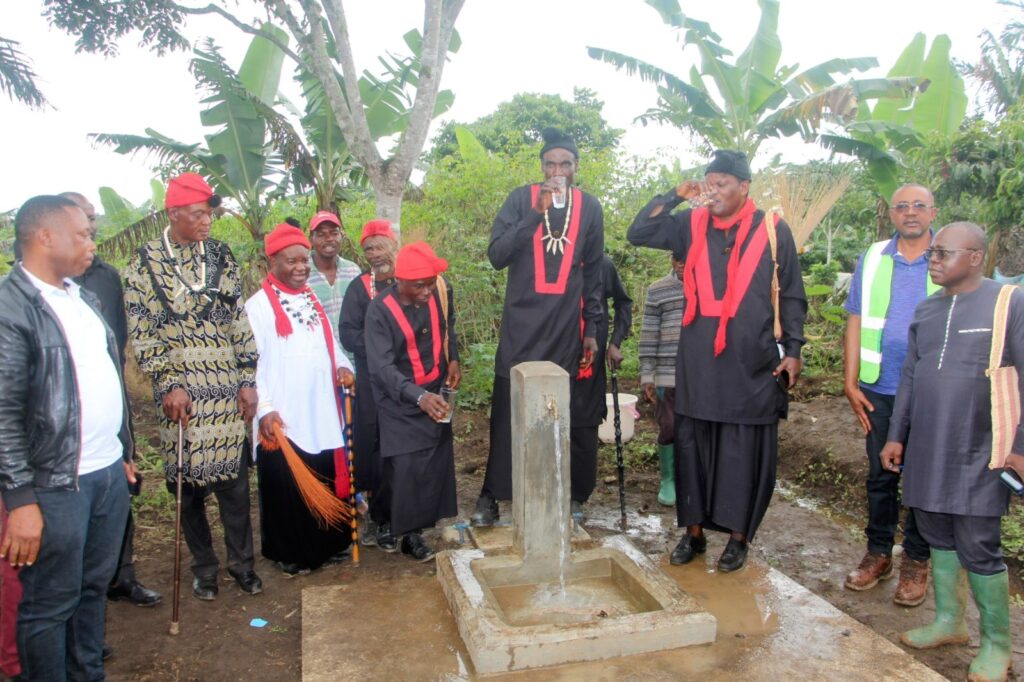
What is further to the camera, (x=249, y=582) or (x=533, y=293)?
(x=533, y=293)

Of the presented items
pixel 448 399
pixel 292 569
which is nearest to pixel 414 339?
pixel 448 399

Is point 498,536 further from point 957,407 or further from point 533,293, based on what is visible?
point 957,407

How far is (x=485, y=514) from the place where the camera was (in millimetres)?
4953

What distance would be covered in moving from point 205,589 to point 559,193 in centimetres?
297

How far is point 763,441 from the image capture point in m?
4.11

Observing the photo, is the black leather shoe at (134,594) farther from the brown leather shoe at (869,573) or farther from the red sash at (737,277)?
the brown leather shoe at (869,573)

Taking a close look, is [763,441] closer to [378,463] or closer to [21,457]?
[378,463]

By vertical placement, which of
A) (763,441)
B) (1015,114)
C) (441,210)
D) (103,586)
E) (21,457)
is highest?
(1015,114)

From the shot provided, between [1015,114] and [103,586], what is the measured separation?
10132 millimetres

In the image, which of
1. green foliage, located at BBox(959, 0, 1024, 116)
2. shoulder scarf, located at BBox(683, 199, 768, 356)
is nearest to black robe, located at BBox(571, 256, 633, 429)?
shoulder scarf, located at BBox(683, 199, 768, 356)

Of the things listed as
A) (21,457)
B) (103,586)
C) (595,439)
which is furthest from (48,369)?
(595,439)

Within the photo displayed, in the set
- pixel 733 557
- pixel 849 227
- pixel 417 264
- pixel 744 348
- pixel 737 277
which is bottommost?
pixel 733 557

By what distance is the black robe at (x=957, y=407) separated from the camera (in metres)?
3.20

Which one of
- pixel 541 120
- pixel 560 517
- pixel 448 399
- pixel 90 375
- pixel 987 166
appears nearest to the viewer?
pixel 90 375
